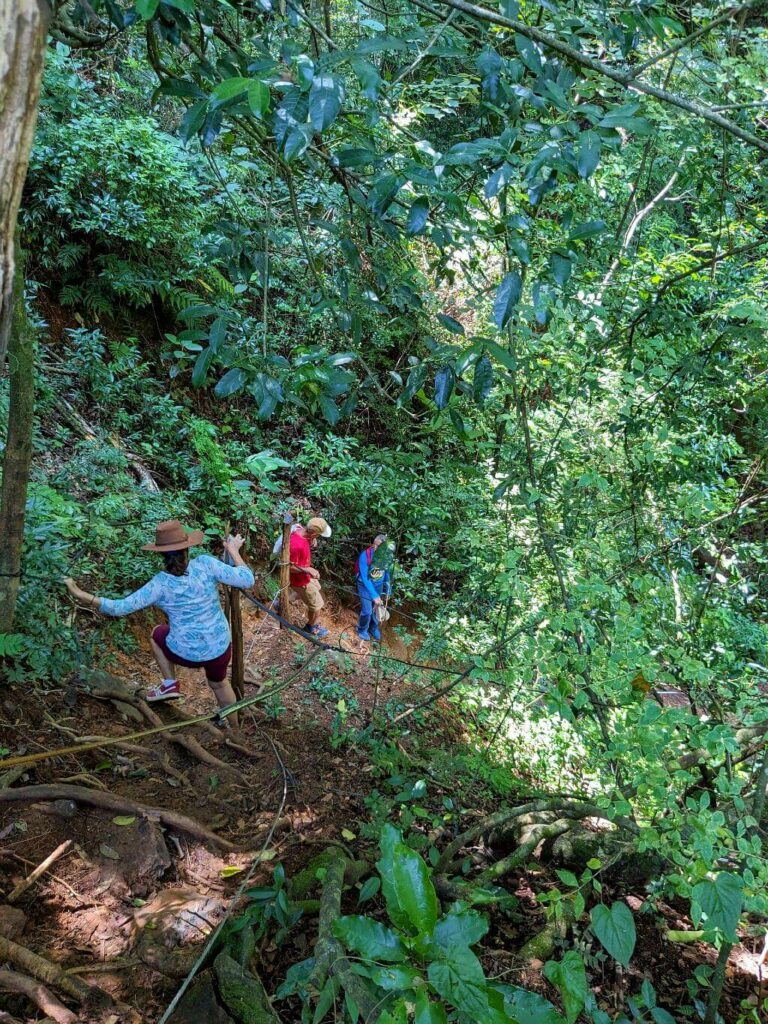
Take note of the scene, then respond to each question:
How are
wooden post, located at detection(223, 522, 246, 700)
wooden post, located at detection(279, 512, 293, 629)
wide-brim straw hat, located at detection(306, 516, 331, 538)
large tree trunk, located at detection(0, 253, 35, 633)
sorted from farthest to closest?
wide-brim straw hat, located at detection(306, 516, 331, 538)
wooden post, located at detection(279, 512, 293, 629)
wooden post, located at detection(223, 522, 246, 700)
large tree trunk, located at detection(0, 253, 35, 633)

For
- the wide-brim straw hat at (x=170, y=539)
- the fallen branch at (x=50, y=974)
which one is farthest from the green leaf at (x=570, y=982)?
Answer: the wide-brim straw hat at (x=170, y=539)

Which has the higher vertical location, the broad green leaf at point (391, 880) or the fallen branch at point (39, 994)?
the broad green leaf at point (391, 880)

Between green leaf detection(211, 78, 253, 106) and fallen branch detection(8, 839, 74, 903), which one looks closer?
green leaf detection(211, 78, 253, 106)

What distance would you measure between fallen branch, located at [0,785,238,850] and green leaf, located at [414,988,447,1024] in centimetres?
227

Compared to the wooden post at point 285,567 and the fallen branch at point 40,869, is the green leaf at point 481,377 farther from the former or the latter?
the wooden post at point 285,567

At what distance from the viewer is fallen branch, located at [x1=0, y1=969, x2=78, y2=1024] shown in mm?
2336

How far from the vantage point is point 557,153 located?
208 centimetres

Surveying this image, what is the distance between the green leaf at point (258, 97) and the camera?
6.33ft

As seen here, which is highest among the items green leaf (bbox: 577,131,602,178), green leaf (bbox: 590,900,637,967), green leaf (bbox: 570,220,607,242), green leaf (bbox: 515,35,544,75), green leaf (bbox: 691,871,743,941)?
green leaf (bbox: 515,35,544,75)

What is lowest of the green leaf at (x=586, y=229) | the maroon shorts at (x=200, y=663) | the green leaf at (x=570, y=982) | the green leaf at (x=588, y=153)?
the maroon shorts at (x=200, y=663)

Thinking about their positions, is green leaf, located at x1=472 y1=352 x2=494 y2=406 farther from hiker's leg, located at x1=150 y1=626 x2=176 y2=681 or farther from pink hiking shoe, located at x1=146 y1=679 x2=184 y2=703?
pink hiking shoe, located at x1=146 y1=679 x2=184 y2=703

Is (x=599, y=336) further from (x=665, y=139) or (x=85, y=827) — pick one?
(x=85, y=827)

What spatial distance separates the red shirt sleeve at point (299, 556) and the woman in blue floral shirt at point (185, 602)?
2.47m

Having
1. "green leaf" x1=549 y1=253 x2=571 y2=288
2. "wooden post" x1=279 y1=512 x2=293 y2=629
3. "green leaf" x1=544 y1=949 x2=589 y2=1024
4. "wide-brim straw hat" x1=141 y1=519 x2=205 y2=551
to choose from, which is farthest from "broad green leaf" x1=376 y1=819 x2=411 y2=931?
"wooden post" x1=279 y1=512 x2=293 y2=629
